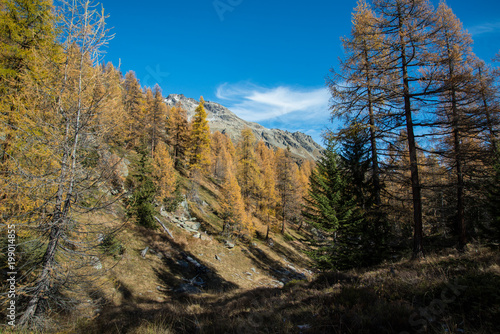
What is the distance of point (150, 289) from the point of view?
13.4m

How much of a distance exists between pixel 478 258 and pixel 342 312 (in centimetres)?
540

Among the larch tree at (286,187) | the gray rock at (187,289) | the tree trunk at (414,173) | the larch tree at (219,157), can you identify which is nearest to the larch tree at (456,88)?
the tree trunk at (414,173)

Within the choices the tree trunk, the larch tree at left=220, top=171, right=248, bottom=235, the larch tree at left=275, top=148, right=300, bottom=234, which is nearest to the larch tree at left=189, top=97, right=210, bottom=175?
the larch tree at left=220, top=171, right=248, bottom=235

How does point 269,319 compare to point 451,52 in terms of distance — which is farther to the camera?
point 451,52

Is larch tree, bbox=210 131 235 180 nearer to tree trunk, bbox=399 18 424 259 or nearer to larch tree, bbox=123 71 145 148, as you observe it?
larch tree, bbox=123 71 145 148

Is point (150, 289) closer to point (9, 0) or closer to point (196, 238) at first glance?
point (196, 238)

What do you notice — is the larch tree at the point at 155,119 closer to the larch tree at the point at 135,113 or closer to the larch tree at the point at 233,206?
the larch tree at the point at 135,113

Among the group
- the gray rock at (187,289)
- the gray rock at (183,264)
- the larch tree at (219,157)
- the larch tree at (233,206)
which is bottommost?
the gray rock at (187,289)

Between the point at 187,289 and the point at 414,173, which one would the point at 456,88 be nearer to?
the point at 414,173

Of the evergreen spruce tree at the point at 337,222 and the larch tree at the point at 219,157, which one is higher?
the larch tree at the point at 219,157

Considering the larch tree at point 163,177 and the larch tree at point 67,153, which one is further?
the larch tree at point 163,177

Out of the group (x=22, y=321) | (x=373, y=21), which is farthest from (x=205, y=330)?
(x=373, y=21)

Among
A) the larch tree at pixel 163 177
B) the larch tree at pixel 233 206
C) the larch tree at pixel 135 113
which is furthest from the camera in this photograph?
the larch tree at pixel 135 113

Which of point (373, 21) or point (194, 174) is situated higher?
point (373, 21)
